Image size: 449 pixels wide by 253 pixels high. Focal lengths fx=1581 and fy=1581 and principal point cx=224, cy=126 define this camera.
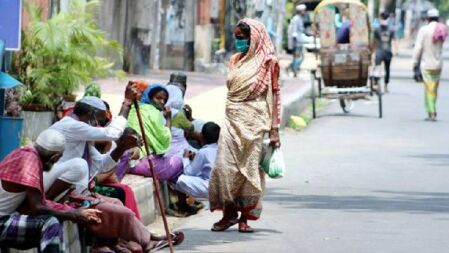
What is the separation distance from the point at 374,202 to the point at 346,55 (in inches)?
430

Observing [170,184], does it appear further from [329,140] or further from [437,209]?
[329,140]

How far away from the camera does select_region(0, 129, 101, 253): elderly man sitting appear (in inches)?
376

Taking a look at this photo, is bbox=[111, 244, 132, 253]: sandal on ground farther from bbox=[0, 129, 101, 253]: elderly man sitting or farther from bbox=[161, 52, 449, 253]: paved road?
bbox=[0, 129, 101, 253]: elderly man sitting

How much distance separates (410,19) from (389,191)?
84.5m

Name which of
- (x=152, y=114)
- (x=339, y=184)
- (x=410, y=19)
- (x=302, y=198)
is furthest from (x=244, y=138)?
(x=410, y=19)

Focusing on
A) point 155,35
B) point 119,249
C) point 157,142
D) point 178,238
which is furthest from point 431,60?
point 119,249

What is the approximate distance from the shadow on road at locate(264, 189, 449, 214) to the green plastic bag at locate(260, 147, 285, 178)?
1520mm

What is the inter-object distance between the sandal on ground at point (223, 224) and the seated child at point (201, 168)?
80 centimetres

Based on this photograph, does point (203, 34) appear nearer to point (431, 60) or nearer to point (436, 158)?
point (431, 60)

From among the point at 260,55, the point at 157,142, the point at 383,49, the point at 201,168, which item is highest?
the point at 260,55

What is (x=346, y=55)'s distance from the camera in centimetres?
2594

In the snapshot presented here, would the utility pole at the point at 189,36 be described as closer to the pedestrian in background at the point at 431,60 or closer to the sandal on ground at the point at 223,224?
the pedestrian in background at the point at 431,60

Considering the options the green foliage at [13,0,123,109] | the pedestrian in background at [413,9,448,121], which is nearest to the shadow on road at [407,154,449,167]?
the green foliage at [13,0,123,109]

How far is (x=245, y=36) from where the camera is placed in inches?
520
